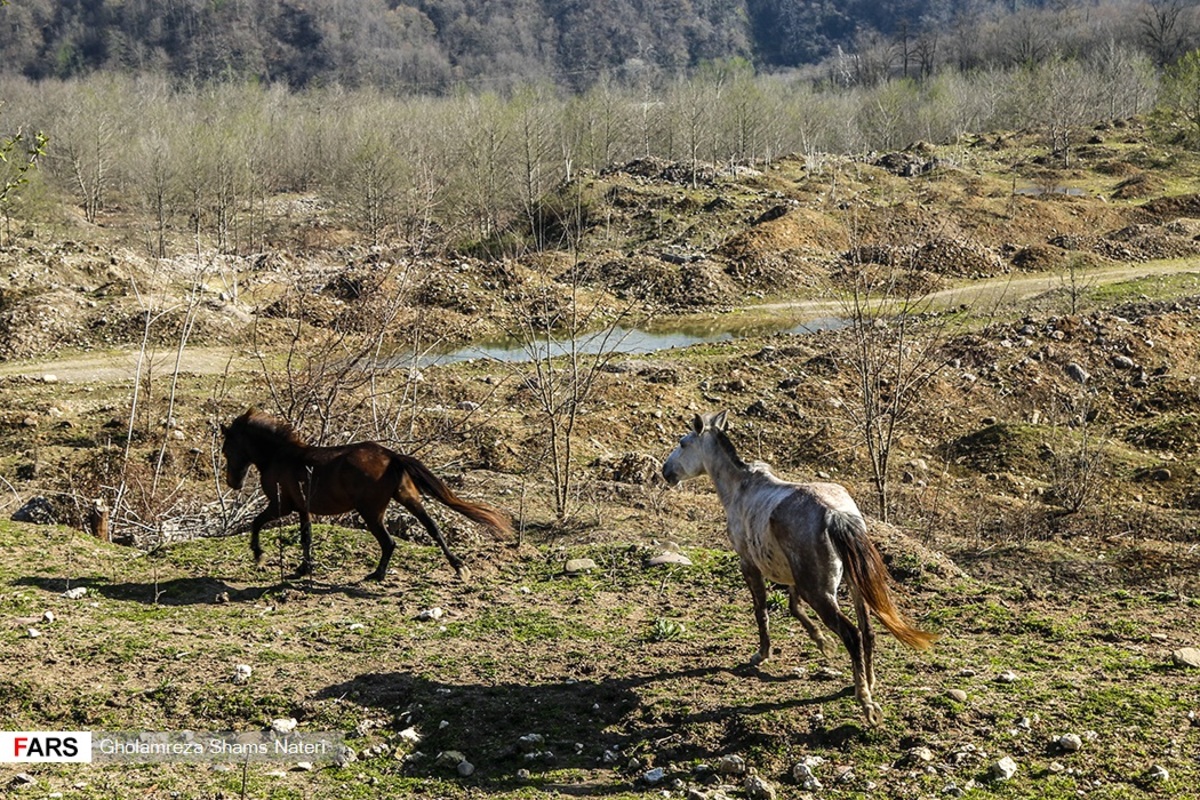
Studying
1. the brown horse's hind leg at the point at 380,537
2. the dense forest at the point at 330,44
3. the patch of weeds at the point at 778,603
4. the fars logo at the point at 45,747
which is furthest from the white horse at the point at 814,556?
the dense forest at the point at 330,44

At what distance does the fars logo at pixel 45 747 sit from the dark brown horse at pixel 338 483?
113 inches

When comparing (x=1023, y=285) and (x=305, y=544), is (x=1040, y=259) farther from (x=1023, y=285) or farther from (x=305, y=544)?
(x=305, y=544)

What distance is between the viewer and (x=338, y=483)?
8.59 metres

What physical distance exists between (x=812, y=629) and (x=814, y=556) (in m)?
0.84

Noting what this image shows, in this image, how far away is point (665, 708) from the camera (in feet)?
20.5

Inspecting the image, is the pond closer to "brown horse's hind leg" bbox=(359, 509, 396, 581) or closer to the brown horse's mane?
the brown horse's mane

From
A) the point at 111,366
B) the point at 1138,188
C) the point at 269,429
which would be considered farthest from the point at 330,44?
the point at 269,429

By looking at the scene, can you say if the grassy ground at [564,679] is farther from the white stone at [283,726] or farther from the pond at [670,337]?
the pond at [670,337]

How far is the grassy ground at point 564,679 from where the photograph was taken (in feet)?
18.1

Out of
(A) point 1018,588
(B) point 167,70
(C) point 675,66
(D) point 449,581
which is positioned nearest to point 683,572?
(D) point 449,581

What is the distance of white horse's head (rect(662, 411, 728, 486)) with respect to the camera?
781 centimetres

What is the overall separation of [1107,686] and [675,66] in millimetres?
202745

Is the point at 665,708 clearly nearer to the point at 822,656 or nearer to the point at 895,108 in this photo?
the point at 822,656

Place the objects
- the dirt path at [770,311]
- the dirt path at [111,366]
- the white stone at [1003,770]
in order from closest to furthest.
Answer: the white stone at [1003,770] → the dirt path at [111,366] → the dirt path at [770,311]
